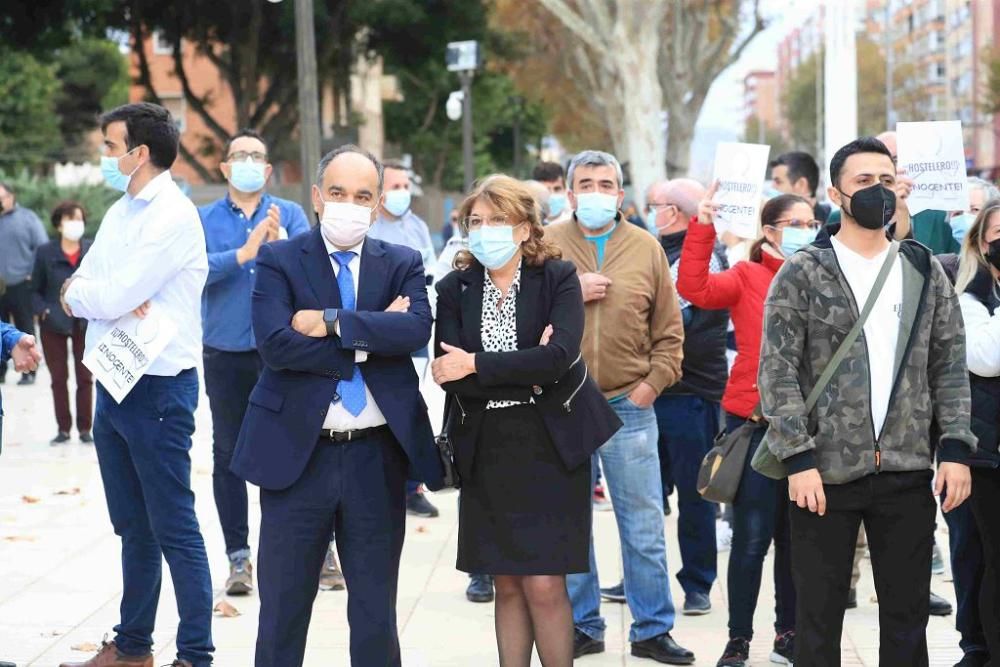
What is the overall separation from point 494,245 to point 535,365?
0.45 metres

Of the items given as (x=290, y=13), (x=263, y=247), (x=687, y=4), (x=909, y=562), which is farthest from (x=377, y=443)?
(x=687, y=4)

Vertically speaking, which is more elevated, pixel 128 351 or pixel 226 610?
pixel 128 351

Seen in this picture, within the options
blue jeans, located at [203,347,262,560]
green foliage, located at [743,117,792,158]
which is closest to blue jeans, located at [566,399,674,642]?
blue jeans, located at [203,347,262,560]

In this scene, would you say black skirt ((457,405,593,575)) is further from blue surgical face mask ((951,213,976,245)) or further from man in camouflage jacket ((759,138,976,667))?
blue surgical face mask ((951,213,976,245))

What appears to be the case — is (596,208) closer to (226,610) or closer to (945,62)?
(226,610)

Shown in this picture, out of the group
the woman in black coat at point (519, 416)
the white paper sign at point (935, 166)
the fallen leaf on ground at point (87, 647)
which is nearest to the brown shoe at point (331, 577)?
the fallen leaf on ground at point (87, 647)

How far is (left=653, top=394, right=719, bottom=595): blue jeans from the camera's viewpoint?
25.1ft

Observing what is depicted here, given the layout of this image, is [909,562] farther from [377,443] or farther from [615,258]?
[615,258]

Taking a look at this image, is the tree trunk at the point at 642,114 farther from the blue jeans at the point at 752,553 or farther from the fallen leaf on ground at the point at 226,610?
the blue jeans at the point at 752,553

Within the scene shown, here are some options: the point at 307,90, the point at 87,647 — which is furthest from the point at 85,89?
the point at 87,647

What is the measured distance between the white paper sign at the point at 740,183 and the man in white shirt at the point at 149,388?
218cm

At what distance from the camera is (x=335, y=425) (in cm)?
507

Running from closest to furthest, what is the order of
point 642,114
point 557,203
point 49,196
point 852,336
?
point 852,336, point 557,203, point 49,196, point 642,114

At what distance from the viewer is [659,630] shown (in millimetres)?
6691
